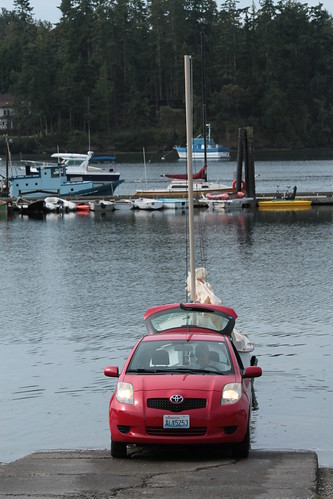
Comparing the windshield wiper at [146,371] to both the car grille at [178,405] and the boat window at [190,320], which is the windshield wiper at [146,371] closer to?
the car grille at [178,405]

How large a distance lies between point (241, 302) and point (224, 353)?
2087 centimetres

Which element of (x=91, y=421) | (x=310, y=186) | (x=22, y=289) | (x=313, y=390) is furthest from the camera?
(x=310, y=186)

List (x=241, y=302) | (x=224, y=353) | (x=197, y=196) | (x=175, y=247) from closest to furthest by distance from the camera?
1. (x=224, y=353)
2. (x=241, y=302)
3. (x=175, y=247)
4. (x=197, y=196)

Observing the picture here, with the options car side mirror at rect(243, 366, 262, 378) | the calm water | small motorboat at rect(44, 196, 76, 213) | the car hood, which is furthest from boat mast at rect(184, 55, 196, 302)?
small motorboat at rect(44, 196, 76, 213)

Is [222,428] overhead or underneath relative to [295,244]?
overhead

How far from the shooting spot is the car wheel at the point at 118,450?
46.6ft

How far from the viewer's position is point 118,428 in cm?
1398

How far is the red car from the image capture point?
45.3 ft

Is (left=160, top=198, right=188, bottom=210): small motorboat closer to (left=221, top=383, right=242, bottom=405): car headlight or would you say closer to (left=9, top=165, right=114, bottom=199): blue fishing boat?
(left=9, top=165, right=114, bottom=199): blue fishing boat

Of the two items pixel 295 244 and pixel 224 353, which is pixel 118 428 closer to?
pixel 224 353

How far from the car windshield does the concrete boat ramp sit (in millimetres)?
1115

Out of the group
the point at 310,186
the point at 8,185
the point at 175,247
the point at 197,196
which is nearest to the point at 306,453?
the point at 175,247

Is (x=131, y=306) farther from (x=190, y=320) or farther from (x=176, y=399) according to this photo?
(x=176, y=399)

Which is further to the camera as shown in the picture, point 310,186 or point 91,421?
point 310,186
